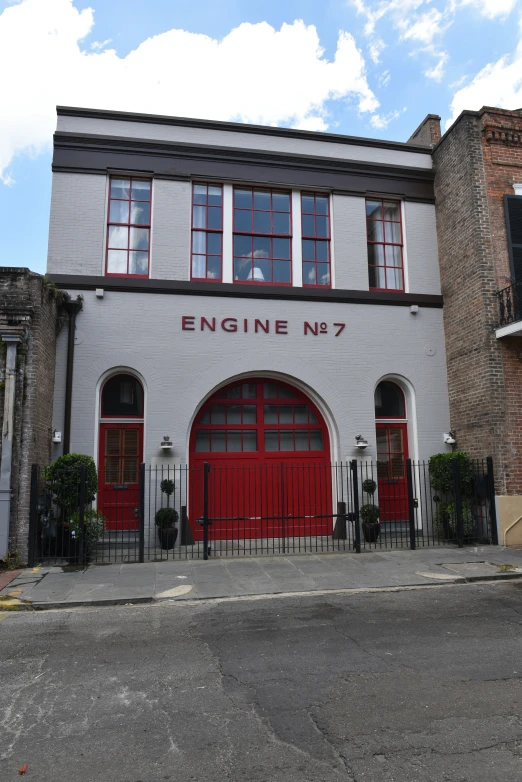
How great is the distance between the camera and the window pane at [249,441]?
12.2 m

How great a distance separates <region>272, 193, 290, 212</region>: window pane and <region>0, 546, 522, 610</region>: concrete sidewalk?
802 centimetres

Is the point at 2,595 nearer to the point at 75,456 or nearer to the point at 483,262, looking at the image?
the point at 75,456

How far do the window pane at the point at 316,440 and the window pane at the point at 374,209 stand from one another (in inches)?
220

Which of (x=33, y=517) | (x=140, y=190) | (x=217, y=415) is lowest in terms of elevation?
(x=33, y=517)

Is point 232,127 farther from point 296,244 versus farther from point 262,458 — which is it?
point 262,458

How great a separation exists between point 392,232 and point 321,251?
2001mm

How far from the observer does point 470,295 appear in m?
12.3

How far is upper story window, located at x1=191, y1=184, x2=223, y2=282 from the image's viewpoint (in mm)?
12422

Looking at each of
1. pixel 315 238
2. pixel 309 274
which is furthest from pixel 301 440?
pixel 315 238

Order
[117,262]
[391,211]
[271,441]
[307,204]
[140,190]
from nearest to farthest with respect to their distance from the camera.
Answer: [117,262]
[271,441]
[140,190]
[307,204]
[391,211]

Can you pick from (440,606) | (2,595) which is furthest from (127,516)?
(440,606)

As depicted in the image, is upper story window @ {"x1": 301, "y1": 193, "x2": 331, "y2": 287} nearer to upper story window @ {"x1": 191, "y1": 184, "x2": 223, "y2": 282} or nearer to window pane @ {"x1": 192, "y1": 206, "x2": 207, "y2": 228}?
upper story window @ {"x1": 191, "y1": 184, "x2": 223, "y2": 282}

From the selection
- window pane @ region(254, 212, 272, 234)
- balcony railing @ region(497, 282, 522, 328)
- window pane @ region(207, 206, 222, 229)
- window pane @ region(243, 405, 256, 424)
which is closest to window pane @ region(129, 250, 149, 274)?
window pane @ region(207, 206, 222, 229)

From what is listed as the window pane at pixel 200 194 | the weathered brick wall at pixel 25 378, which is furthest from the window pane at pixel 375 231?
the weathered brick wall at pixel 25 378
